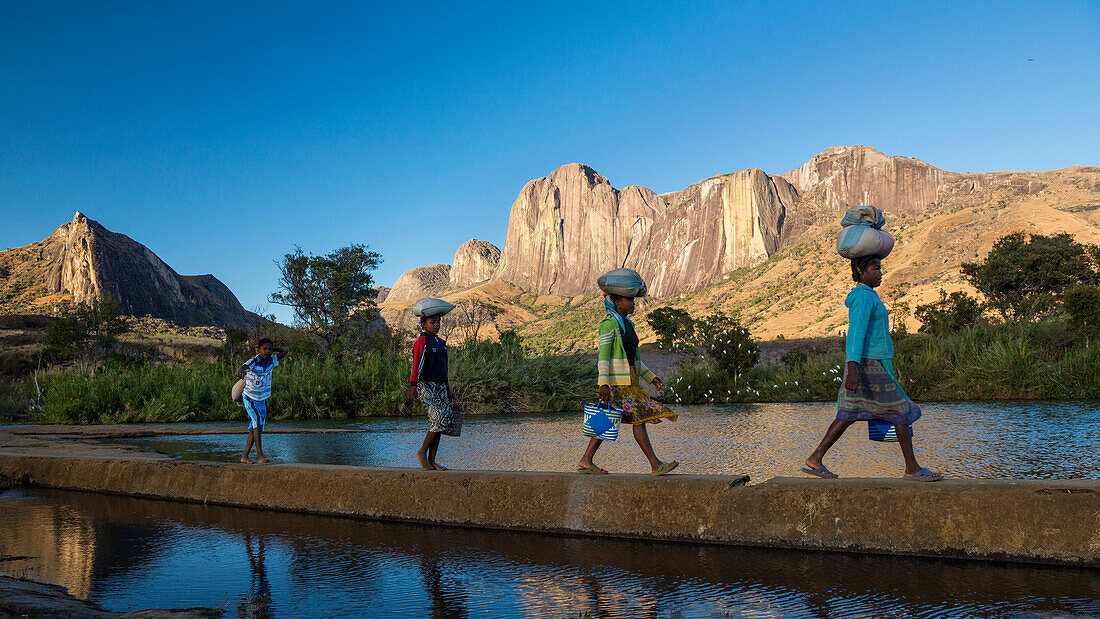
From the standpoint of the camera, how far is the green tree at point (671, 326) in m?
23.4

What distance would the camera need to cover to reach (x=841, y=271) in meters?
88.8

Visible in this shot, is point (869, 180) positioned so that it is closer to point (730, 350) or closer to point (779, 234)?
point (779, 234)

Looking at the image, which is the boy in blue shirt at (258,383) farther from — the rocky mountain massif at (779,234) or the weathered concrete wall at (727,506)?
the rocky mountain massif at (779,234)

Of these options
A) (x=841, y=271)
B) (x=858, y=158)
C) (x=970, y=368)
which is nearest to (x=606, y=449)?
(x=970, y=368)

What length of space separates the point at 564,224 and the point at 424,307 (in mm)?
191318

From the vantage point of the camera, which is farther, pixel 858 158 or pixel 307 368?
pixel 858 158

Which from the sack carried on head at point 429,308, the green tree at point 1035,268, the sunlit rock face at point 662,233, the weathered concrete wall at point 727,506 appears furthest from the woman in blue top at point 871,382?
the sunlit rock face at point 662,233

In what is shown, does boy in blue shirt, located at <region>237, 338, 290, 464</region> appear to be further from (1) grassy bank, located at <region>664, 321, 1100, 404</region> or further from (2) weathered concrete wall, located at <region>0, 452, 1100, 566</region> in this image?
(1) grassy bank, located at <region>664, 321, 1100, 404</region>

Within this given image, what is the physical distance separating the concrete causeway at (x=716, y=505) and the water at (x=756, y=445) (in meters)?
1.52

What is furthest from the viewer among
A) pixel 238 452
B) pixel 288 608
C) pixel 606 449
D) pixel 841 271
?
pixel 841 271

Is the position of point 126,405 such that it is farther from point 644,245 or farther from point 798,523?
point 644,245

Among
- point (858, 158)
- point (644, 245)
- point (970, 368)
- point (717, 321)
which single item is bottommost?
point (970, 368)

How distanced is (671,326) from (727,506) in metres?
21.2

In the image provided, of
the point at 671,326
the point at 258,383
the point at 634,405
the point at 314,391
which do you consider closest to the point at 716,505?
the point at 634,405
